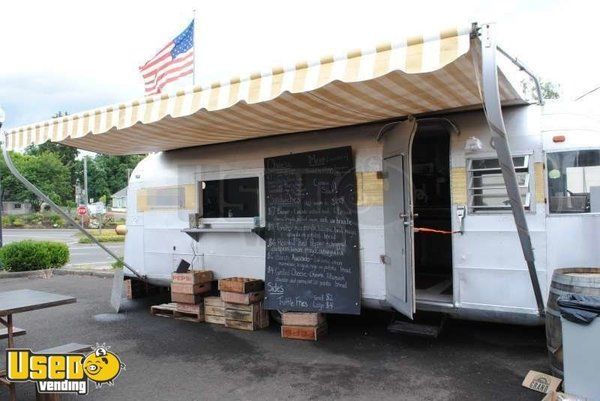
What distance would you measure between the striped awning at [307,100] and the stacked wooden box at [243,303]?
6.29 ft

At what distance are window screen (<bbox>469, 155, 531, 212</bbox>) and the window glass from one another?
222mm

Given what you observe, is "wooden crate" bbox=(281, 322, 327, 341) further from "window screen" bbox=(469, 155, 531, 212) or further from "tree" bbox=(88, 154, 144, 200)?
"tree" bbox=(88, 154, 144, 200)

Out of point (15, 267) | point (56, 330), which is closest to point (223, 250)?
point (56, 330)

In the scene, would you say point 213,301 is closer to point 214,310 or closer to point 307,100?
point 214,310

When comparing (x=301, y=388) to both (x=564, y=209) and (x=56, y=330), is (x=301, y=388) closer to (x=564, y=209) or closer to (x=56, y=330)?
(x=564, y=209)

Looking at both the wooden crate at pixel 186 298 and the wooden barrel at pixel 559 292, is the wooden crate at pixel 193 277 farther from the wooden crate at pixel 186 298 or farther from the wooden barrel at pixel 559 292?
the wooden barrel at pixel 559 292

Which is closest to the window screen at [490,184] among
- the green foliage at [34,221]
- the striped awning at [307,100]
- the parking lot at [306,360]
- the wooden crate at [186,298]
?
the striped awning at [307,100]

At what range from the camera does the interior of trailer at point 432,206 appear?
727cm

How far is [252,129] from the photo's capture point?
231 inches

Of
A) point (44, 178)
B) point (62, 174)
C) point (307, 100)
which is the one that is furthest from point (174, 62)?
point (62, 174)

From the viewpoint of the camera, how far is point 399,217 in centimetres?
514

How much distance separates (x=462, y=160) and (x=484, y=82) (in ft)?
6.49

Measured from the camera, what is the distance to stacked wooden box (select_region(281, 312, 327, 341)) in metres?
5.72

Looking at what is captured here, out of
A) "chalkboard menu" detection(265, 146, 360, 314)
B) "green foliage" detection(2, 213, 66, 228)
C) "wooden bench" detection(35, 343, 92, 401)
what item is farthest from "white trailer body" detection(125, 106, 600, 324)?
"green foliage" detection(2, 213, 66, 228)
